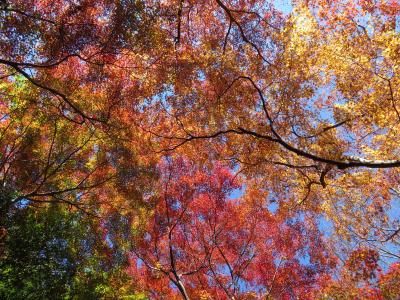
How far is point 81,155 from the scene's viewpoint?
430 inches

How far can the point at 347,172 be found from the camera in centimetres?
944

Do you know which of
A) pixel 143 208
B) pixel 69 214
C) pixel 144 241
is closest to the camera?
pixel 69 214

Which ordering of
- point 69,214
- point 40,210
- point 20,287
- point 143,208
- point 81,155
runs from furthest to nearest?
point 143,208, point 81,155, point 40,210, point 69,214, point 20,287

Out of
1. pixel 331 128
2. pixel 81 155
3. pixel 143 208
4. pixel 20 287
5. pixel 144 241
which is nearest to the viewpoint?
pixel 20 287

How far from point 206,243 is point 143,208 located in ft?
13.6

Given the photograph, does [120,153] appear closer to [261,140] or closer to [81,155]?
[81,155]

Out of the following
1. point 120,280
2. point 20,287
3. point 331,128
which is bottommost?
point 20,287

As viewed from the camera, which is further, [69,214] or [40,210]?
[40,210]

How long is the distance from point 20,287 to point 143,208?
508 cm

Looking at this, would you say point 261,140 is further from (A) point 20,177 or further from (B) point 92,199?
(A) point 20,177

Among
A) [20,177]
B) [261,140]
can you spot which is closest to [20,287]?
[20,177]

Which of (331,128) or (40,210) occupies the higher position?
(331,128)

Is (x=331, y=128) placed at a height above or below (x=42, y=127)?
below

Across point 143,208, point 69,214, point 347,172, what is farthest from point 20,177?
point 347,172
